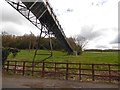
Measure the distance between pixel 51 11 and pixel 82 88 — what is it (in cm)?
832

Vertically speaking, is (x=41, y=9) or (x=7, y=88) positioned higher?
(x=41, y=9)

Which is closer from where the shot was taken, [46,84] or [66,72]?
[46,84]

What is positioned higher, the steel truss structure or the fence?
the steel truss structure

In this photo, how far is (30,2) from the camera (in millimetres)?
12828

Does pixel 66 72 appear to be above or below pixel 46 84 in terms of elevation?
above

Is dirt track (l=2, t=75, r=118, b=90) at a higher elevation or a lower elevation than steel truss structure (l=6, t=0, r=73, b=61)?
lower

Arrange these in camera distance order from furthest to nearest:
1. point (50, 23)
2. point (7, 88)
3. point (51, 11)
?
point (50, 23)
point (51, 11)
point (7, 88)

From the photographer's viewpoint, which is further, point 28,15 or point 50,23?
point 50,23

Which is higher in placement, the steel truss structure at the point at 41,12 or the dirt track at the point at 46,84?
the steel truss structure at the point at 41,12

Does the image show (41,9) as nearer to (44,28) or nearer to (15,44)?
(44,28)

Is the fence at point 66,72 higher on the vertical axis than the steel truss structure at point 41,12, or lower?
lower

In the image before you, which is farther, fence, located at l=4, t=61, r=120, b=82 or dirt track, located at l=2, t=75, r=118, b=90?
fence, located at l=4, t=61, r=120, b=82

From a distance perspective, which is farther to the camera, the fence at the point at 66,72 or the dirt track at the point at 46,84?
the fence at the point at 66,72

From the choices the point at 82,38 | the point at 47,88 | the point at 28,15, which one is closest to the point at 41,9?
the point at 28,15
